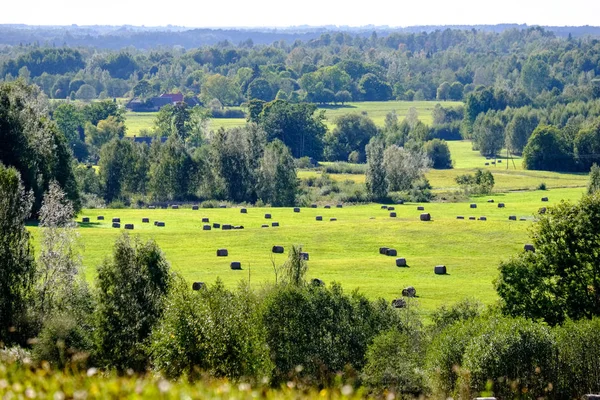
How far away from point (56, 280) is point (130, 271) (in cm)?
806

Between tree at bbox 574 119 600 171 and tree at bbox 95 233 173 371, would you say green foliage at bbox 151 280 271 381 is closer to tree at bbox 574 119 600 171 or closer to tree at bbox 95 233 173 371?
tree at bbox 95 233 173 371

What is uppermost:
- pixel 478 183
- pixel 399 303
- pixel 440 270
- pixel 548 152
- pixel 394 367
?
pixel 394 367

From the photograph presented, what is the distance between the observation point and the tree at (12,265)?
48.5 m

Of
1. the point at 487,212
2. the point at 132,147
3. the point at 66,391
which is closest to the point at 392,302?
the point at 66,391

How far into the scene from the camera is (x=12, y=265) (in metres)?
49.9

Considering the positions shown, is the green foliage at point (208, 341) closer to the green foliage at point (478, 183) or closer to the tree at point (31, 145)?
the tree at point (31, 145)

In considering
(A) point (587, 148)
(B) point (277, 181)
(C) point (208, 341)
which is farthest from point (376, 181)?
(C) point (208, 341)

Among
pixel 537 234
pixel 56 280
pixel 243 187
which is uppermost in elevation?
pixel 537 234

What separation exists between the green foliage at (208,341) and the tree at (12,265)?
11.4 meters

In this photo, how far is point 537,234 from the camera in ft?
169

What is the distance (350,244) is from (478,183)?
214 ft

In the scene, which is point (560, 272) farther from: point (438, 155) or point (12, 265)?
point (438, 155)

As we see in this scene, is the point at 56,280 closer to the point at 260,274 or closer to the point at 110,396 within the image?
the point at 260,274

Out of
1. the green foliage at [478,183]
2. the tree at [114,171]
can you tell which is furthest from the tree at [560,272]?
the tree at [114,171]
